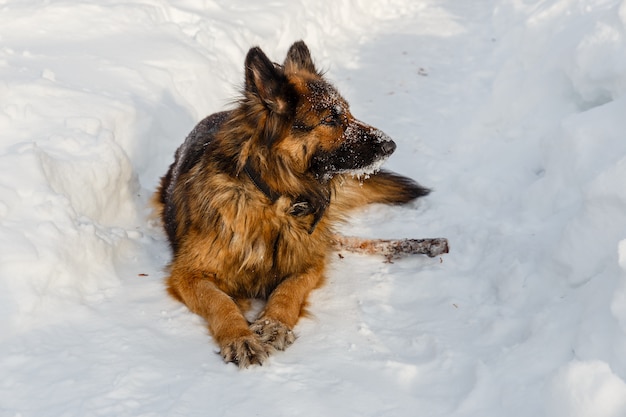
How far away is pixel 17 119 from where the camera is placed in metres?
4.72

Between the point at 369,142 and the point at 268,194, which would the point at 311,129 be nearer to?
the point at 369,142

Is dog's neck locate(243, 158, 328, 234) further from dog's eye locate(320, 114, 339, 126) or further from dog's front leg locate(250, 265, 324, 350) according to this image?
dog's eye locate(320, 114, 339, 126)

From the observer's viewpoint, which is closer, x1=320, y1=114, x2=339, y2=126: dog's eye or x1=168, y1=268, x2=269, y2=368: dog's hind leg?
x1=168, y1=268, x2=269, y2=368: dog's hind leg

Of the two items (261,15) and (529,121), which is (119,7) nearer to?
(261,15)

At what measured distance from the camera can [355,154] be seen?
13.1 ft

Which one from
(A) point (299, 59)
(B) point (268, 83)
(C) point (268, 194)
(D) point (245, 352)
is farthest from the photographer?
(A) point (299, 59)

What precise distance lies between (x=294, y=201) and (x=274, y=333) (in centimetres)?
88

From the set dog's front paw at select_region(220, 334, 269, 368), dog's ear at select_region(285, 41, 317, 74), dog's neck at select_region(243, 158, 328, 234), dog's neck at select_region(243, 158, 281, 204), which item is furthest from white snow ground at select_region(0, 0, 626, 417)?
dog's neck at select_region(243, 158, 281, 204)

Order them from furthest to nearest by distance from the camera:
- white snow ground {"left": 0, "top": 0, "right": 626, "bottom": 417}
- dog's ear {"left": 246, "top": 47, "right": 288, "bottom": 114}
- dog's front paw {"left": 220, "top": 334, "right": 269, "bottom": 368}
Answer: dog's ear {"left": 246, "top": 47, "right": 288, "bottom": 114} < dog's front paw {"left": 220, "top": 334, "right": 269, "bottom": 368} < white snow ground {"left": 0, "top": 0, "right": 626, "bottom": 417}

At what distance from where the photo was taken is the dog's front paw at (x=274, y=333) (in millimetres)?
3627

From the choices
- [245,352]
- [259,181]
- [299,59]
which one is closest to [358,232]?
[259,181]

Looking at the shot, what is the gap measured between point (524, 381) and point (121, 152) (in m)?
3.40

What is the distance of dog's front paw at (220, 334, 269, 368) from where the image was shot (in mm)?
3426

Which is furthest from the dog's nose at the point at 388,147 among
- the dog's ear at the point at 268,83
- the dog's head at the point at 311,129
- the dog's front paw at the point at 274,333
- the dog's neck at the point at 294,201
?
the dog's front paw at the point at 274,333
